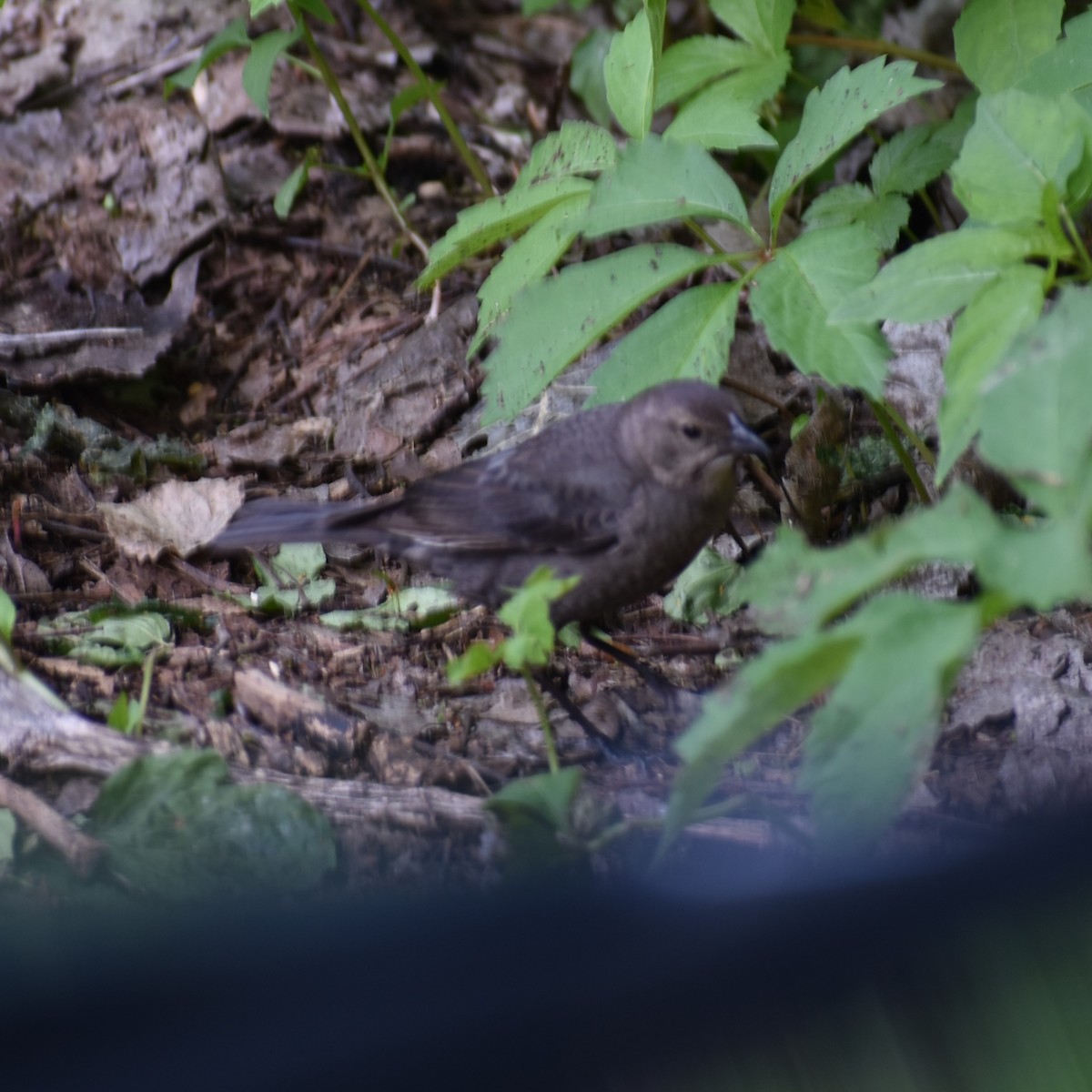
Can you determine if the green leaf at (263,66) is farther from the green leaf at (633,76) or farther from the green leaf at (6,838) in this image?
the green leaf at (6,838)

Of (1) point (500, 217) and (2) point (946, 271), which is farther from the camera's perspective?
(1) point (500, 217)

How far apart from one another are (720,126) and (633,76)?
0.85 feet

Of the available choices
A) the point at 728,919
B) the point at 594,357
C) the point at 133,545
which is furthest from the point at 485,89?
the point at 728,919

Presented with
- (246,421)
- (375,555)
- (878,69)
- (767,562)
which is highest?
(878,69)

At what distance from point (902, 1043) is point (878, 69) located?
2.45 metres

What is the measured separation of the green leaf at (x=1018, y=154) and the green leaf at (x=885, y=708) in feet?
3.88

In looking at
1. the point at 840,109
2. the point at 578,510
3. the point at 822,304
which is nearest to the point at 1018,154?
the point at 822,304

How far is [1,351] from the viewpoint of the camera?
4.59 metres

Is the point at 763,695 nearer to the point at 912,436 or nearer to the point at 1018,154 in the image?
the point at 1018,154

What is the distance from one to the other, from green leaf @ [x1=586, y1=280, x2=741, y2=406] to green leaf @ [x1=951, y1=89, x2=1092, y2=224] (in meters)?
0.80

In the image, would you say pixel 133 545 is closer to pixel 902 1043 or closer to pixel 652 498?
pixel 652 498

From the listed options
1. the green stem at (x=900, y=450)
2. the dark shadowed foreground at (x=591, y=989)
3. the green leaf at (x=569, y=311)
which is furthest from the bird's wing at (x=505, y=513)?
the dark shadowed foreground at (x=591, y=989)

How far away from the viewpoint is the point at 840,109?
3141 mm

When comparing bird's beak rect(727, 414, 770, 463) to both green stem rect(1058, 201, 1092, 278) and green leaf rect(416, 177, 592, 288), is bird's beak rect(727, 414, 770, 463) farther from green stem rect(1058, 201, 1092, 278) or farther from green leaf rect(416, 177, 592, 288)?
green stem rect(1058, 201, 1092, 278)
